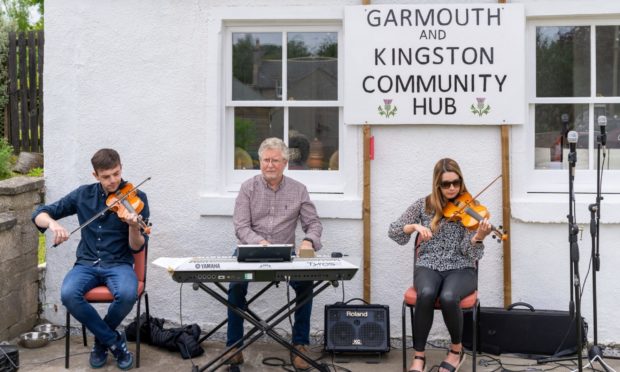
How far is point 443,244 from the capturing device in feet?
14.1

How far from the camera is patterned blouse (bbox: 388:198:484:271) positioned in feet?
13.9

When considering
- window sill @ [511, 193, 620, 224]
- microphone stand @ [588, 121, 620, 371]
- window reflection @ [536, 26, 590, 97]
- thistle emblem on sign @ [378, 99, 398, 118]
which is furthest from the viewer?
window reflection @ [536, 26, 590, 97]

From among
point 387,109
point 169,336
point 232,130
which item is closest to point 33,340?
point 169,336

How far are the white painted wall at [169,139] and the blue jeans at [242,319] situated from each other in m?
0.55

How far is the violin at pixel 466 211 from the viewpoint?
13.1ft

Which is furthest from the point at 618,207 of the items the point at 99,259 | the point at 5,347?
the point at 5,347

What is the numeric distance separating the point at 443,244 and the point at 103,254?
7.21ft

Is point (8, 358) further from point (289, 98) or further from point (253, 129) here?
point (289, 98)

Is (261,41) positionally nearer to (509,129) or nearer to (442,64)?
(442,64)

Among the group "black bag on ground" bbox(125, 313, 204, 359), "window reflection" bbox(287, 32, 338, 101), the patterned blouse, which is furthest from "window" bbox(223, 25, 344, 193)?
"black bag on ground" bbox(125, 313, 204, 359)

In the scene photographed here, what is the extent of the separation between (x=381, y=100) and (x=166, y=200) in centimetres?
174

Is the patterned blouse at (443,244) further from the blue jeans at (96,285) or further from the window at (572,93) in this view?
the blue jeans at (96,285)

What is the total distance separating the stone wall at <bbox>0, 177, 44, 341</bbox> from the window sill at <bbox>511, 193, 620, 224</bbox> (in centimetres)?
348

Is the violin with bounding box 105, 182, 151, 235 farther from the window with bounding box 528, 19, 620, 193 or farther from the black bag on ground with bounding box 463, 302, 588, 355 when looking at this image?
the window with bounding box 528, 19, 620, 193
